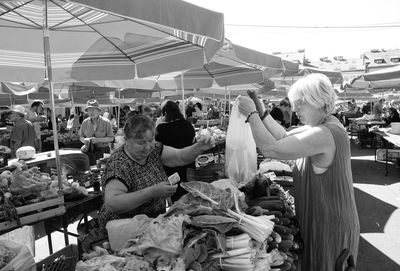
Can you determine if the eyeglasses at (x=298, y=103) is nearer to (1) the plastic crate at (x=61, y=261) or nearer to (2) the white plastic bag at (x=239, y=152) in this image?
(2) the white plastic bag at (x=239, y=152)

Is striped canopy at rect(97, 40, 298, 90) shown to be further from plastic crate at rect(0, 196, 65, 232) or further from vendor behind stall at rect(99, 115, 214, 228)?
plastic crate at rect(0, 196, 65, 232)

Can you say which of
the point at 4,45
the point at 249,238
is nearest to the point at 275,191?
the point at 249,238

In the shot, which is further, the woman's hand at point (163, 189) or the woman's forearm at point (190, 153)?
the woman's forearm at point (190, 153)

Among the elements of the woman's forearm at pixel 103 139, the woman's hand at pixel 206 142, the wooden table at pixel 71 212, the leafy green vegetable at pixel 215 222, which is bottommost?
the wooden table at pixel 71 212

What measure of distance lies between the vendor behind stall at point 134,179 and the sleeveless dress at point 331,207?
95cm

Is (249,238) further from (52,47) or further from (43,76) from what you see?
(43,76)

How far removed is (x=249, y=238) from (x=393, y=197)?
5.90 m

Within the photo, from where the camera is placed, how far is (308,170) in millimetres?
2236

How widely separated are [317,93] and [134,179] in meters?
1.43

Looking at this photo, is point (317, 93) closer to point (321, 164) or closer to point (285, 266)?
point (321, 164)

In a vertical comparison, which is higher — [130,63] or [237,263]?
[130,63]

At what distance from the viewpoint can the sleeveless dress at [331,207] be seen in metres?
2.09

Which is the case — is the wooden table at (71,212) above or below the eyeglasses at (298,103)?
below

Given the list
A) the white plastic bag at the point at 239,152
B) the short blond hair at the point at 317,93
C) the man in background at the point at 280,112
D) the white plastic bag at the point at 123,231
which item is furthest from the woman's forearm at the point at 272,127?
the man in background at the point at 280,112
